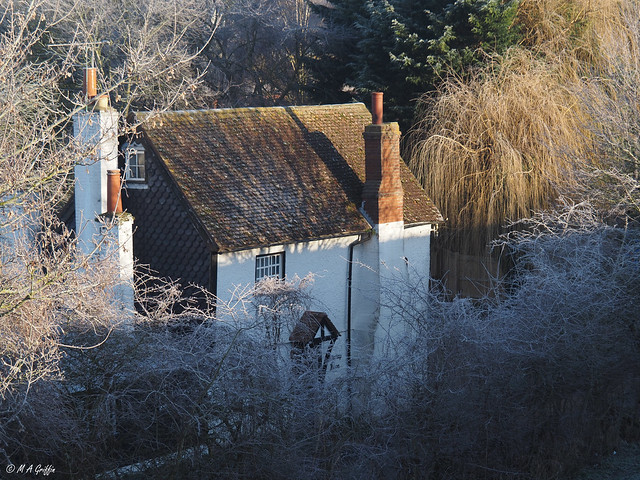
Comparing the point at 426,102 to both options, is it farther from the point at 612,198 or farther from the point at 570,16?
the point at 612,198

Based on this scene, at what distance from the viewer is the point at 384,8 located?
2397 cm

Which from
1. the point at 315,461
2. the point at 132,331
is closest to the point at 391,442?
the point at 315,461

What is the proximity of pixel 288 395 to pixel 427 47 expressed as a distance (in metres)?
14.3

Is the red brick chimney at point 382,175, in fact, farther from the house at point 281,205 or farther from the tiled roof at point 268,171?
the tiled roof at point 268,171

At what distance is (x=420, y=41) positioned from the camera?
2262cm

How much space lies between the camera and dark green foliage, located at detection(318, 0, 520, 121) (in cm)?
2239

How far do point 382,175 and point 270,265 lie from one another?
146 inches

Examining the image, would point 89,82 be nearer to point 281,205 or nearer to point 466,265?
point 281,205

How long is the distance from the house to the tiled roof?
0.09ft

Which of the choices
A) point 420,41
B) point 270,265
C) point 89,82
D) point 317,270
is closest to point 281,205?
point 270,265

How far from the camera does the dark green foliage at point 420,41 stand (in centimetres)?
2239

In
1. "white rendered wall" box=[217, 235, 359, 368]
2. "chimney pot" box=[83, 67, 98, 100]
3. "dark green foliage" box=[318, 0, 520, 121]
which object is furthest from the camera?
"dark green foliage" box=[318, 0, 520, 121]

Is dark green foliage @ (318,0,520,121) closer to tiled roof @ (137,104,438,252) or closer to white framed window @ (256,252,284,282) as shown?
tiled roof @ (137,104,438,252)

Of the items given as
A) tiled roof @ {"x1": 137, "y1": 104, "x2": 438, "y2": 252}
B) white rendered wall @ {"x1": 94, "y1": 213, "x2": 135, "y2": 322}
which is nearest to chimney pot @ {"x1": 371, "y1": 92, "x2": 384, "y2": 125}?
tiled roof @ {"x1": 137, "y1": 104, "x2": 438, "y2": 252}
